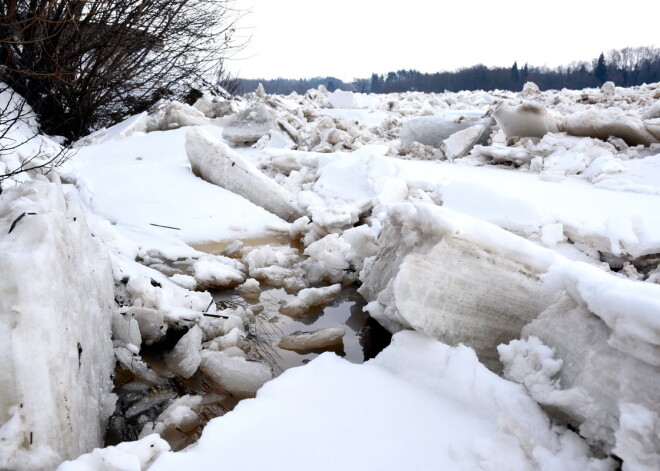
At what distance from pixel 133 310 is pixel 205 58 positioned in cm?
633

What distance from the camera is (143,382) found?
5.97 ft

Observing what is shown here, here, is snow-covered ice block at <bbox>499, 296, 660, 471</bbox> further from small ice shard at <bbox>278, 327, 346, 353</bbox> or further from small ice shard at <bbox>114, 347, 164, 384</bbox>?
small ice shard at <bbox>114, 347, 164, 384</bbox>

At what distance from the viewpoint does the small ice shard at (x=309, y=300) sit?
8.39ft

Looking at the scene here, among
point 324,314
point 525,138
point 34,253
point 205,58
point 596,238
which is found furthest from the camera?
point 205,58

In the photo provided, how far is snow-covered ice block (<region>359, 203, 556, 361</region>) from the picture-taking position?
1.70 metres

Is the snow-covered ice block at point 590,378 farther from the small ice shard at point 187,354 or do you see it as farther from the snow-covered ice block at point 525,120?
the snow-covered ice block at point 525,120

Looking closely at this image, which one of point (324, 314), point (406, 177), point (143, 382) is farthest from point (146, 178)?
point (143, 382)

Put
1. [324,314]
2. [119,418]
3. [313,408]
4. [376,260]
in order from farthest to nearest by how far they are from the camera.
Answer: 1. [324,314]
2. [376,260]
3. [119,418]
4. [313,408]

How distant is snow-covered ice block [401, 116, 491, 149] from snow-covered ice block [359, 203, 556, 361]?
467 centimetres

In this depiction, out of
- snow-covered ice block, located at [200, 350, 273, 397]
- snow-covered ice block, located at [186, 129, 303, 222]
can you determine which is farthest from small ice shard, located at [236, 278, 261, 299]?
snow-covered ice block, located at [186, 129, 303, 222]

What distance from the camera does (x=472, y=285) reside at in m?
1.75

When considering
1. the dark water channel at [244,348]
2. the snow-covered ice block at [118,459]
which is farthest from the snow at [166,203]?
the snow-covered ice block at [118,459]

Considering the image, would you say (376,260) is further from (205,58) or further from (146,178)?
(205,58)

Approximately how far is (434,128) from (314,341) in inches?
188
